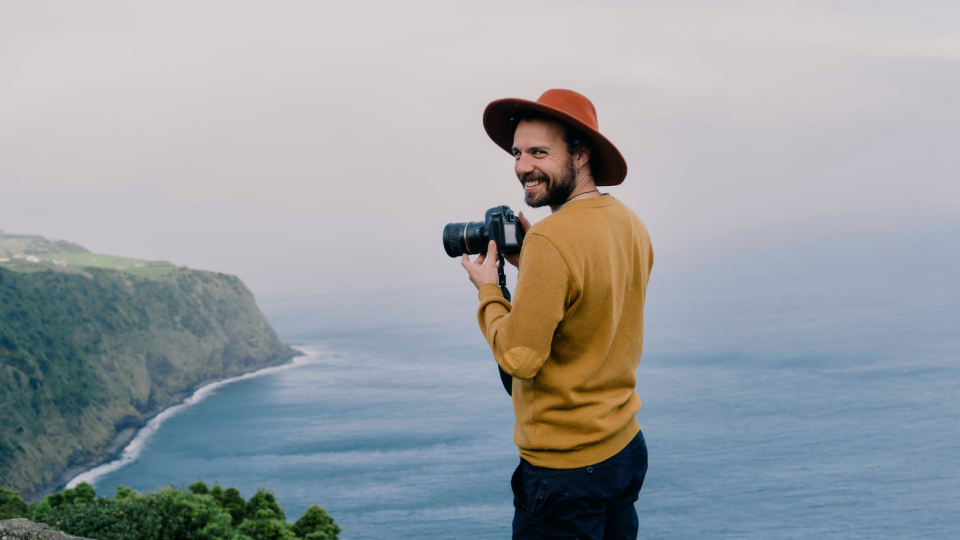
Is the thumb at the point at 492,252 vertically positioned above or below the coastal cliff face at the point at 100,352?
above

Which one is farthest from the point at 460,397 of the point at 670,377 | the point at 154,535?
the point at 154,535

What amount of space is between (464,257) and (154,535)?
14.8 m

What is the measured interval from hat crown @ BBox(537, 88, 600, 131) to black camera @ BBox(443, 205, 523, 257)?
1.43ft

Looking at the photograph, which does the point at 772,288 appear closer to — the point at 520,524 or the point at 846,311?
the point at 846,311

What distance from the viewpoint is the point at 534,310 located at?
6.26 ft

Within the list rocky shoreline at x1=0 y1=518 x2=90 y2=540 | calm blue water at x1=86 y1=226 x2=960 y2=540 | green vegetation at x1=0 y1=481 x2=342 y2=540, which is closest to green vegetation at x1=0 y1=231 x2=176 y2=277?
calm blue water at x1=86 y1=226 x2=960 y2=540

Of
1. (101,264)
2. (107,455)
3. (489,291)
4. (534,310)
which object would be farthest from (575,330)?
(101,264)

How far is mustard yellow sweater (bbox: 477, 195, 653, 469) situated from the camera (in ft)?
6.31

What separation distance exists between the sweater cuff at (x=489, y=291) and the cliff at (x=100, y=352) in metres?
74.6

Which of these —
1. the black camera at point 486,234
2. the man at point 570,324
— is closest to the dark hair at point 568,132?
the man at point 570,324

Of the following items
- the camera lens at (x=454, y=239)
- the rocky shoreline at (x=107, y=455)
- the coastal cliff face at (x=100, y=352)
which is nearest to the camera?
the camera lens at (x=454, y=239)

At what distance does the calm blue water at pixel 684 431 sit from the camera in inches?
2527

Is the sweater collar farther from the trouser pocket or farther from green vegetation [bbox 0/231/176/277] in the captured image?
green vegetation [bbox 0/231/176/277]

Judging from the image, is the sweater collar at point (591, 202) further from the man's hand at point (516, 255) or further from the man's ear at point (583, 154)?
the man's hand at point (516, 255)
